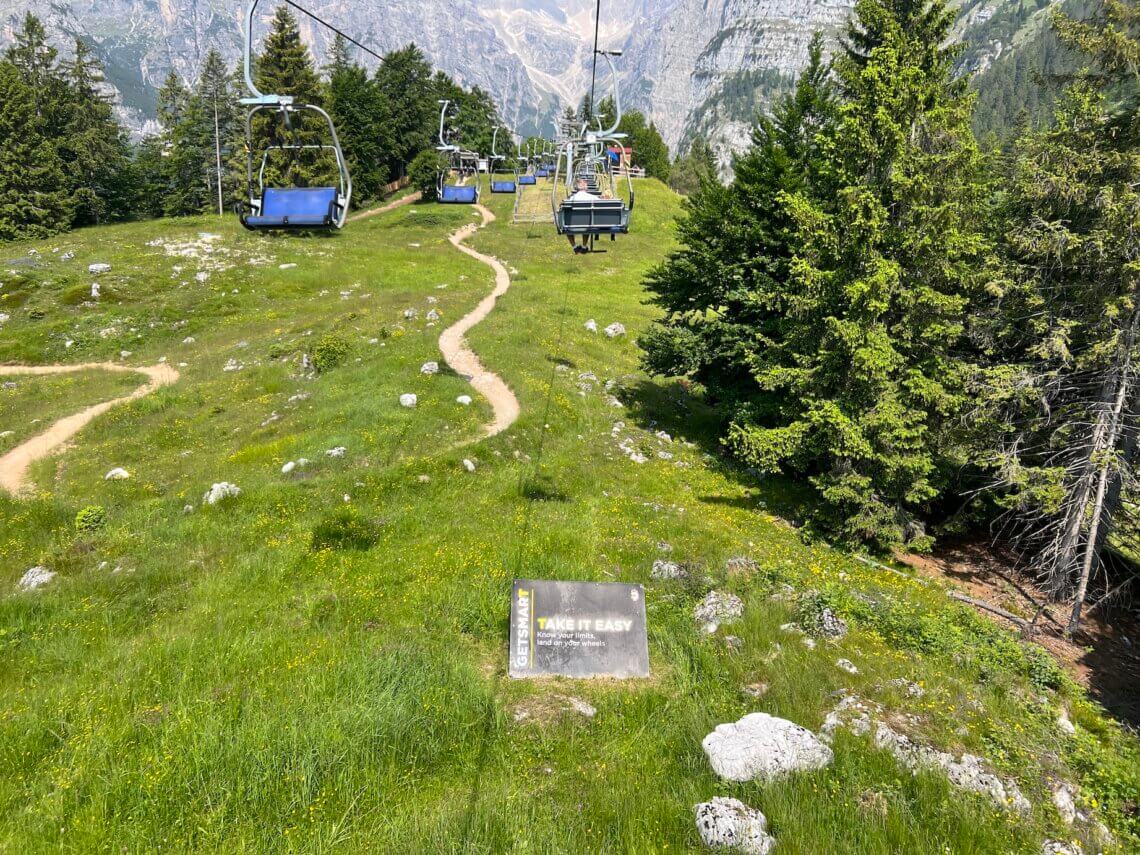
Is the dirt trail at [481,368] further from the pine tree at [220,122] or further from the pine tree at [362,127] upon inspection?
Result: the pine tree at [220,122]

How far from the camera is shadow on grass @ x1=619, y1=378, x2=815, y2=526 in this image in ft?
64.0

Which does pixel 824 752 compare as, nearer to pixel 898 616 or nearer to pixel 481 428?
pixel 898 616

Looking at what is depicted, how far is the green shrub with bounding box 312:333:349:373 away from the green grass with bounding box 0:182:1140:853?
130 cm

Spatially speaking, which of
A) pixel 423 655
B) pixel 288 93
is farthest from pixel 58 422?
pixel 288 93

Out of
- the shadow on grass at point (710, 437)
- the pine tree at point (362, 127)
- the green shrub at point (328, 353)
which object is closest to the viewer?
the shadow on grass at point (710, 437)

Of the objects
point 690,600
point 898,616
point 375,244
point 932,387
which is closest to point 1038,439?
point 932,387

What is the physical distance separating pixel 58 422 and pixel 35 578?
1488cm

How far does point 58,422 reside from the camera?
2347 cm

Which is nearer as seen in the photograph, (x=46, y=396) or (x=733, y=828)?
(x=733, y=828)

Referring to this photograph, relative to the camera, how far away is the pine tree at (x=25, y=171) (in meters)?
51.4

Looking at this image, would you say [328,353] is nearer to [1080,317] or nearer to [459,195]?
[1080,317]

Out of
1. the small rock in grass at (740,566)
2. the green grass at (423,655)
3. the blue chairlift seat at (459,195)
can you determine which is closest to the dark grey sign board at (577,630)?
the green grass at (423,655)

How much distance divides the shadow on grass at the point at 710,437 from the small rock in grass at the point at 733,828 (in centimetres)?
1272

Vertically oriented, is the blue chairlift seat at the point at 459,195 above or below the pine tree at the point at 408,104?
below
